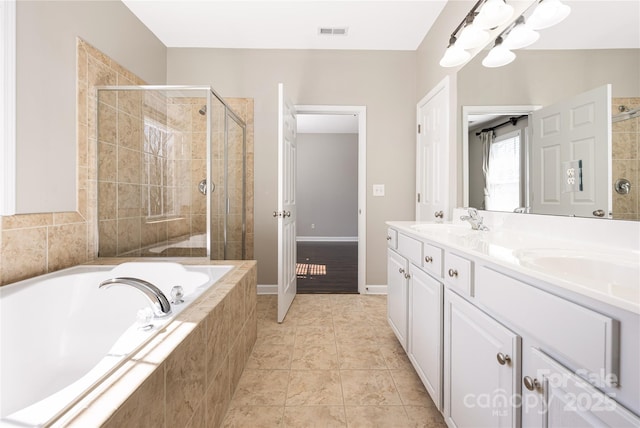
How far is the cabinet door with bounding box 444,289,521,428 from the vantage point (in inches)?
32.7

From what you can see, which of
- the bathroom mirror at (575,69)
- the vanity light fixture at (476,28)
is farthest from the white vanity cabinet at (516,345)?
the vanity light fixture at (476,28)

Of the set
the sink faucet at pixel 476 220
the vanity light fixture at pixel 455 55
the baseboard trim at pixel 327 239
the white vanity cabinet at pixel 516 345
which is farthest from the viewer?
the baseboard trim at pixel 327 239

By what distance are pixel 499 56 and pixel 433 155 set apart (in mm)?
1064

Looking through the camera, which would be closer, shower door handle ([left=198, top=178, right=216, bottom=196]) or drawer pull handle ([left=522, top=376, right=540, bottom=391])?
drawer pull handle ([left=522, top=376, right=540, bottom=391])

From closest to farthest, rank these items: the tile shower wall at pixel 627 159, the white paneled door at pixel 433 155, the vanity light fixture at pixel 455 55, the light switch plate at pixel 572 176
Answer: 1. the tile shower wall at pixel 627 159
2. the light switch plate at pixel 572 176
3. the vanity light fixture at pixel 455 55
4. the white paneled door at pixel 433 155

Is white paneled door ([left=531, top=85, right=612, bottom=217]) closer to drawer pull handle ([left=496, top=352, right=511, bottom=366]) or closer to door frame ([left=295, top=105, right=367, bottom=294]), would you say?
drawer pull handle ([left=496, top=352, right=511, bottom=366])

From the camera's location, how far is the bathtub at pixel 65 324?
118cm

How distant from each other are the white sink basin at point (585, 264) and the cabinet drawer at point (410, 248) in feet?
1.75

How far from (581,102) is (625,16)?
28 cm

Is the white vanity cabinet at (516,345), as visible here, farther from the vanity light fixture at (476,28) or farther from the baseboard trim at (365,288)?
the baseboard trim at (365,288)

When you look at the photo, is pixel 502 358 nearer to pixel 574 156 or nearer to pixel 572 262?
pixel 572 262

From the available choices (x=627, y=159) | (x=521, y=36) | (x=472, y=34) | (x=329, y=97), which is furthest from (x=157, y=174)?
(x=627, y=159)

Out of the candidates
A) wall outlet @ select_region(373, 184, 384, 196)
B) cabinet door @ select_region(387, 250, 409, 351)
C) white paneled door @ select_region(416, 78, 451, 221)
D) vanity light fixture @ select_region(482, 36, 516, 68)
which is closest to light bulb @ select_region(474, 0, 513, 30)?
vanity light fixture @ select_region(482, 36, 516, 68)

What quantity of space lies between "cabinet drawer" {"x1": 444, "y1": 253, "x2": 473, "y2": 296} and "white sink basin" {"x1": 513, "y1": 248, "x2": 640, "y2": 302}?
160 mm
